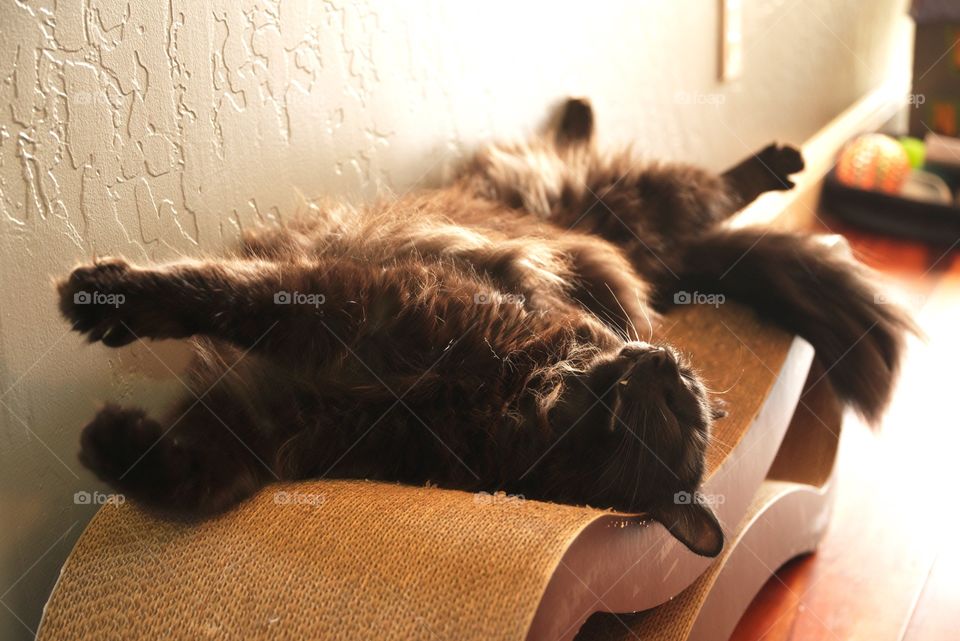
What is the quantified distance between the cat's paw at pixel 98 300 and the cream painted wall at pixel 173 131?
14cm

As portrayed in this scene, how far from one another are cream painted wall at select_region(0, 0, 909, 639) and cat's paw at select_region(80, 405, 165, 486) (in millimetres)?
173

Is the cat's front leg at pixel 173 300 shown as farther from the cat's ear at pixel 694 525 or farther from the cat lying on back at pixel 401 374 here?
the cat's ear at pixel 694 525

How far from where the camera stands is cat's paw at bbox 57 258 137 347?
1212mm

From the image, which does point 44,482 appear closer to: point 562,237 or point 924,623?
point 562,237

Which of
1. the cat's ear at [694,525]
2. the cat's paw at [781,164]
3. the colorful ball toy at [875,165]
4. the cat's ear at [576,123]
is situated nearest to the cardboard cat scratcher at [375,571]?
the cat's ear at [694,525]

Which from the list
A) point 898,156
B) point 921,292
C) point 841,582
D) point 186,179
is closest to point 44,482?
point 186,179

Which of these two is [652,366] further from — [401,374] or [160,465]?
[160,465]

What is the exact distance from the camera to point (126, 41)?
140 cm

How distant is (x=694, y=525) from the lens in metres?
1.32

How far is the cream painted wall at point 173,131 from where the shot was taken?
4.30 ft

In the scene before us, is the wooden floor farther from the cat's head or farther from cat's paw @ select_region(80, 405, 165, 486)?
cat's paw @ select_region(80, 405, 165, 486)

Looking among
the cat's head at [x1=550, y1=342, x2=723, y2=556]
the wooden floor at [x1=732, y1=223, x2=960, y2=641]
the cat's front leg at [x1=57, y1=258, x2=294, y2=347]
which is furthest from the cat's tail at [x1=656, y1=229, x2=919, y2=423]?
the cat's front leg at [x1=57, y1=258, x2=294, y2=347]

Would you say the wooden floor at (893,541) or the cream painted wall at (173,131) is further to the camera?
the wooden floor at (893,541)

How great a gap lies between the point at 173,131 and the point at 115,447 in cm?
54
